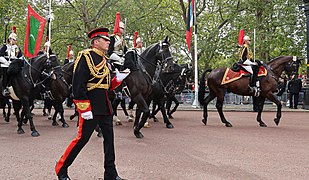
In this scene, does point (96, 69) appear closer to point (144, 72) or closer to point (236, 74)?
point (144, 72)

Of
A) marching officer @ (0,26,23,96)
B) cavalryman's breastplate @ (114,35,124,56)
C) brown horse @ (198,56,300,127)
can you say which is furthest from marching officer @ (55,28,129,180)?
brown horse @ (198,56,300,127)

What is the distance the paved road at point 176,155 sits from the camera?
5.12 m

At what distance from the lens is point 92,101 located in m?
4.64

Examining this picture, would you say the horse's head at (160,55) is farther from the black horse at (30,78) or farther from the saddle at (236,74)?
the saddle at (236,74)

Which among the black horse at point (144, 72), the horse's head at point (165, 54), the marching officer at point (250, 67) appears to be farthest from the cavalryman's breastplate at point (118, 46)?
the marching officer at point (250, 67)

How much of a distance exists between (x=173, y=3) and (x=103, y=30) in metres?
26.7

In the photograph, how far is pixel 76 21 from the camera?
86.0 feet

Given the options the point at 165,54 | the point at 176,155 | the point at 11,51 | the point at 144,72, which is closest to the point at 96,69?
the point at 176,155

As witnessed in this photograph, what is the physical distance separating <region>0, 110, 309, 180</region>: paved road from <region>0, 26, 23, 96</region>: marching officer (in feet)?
4.65

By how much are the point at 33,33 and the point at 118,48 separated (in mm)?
3838

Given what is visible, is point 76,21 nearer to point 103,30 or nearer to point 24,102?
point 24,102

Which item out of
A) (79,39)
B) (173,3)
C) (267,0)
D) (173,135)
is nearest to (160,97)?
(173,135)

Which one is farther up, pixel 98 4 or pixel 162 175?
pixel 98 4

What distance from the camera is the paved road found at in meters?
5.12
